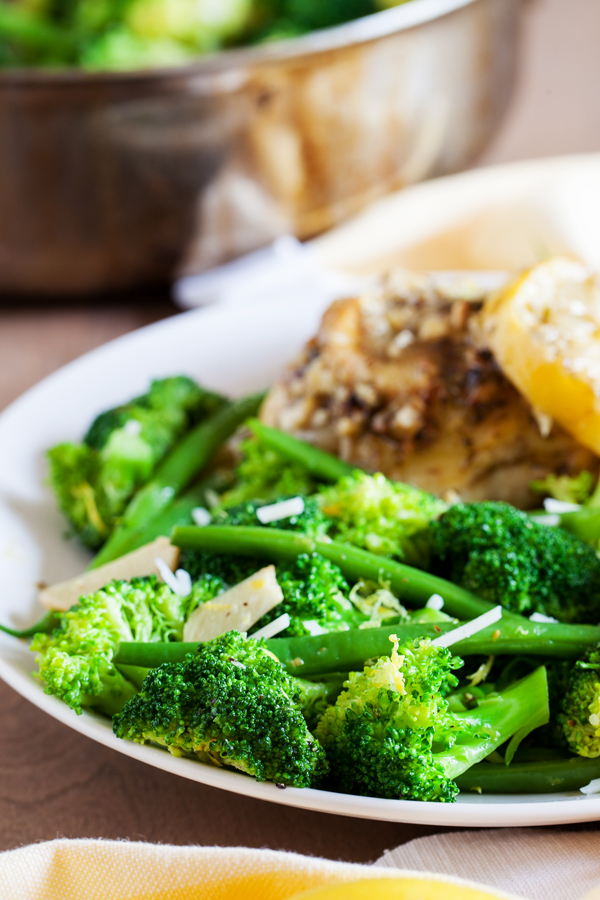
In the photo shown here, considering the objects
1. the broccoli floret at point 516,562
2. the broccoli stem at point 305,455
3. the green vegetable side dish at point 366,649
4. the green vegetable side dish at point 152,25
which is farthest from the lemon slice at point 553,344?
the green vegetable side dish at point 152,25

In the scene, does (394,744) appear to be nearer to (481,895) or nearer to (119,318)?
(481,895)

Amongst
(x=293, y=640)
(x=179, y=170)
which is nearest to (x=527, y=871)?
(x=293, y=640)

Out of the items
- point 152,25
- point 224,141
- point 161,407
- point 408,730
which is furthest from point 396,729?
point 152,25

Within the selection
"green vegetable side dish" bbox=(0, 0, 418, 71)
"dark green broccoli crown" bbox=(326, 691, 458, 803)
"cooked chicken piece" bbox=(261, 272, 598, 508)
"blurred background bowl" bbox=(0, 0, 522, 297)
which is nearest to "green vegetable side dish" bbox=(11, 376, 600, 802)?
"dark green broccoli crown" bbox=(326, 691, 458, 803)

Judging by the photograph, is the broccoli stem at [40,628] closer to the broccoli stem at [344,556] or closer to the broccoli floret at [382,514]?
the broccoli stem at [344,556]

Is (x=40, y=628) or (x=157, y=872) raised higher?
(x=40, y=628)

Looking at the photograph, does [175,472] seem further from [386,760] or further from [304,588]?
[386,760]
